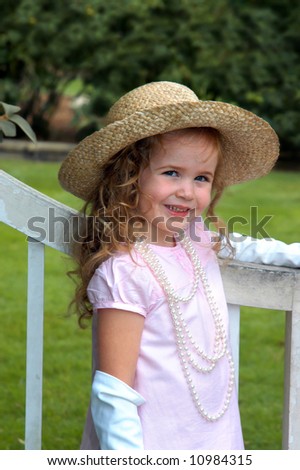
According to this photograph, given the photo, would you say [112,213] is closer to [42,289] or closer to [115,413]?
[42,289]

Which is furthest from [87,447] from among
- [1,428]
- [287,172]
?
[287,172]

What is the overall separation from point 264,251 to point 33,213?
1.93ft

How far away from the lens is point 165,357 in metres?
2.08

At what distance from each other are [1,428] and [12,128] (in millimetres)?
1516

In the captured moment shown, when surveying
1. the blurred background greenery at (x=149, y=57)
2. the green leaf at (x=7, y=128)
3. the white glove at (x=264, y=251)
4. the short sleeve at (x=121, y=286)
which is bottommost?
the short sleeve at (x=121, y=286)

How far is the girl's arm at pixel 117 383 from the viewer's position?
1.95 metres

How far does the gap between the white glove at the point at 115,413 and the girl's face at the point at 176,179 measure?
1.19ft

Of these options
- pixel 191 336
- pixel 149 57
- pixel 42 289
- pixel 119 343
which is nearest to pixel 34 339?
pixel 42 289

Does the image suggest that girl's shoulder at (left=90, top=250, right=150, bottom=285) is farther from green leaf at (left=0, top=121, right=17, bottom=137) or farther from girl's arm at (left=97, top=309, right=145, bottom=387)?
green leaf at (left=0, top=121, right=17, bottom=137)

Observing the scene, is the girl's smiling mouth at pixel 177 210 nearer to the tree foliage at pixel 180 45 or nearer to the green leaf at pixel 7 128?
the green leaf at pixel 7 128

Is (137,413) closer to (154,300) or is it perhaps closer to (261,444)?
(154,300)

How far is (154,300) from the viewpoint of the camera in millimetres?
2068

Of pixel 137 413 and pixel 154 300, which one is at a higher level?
pixel 154 300

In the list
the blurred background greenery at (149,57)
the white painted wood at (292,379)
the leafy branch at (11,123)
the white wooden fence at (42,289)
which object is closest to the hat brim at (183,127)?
the white wooden fence at (42,289)
